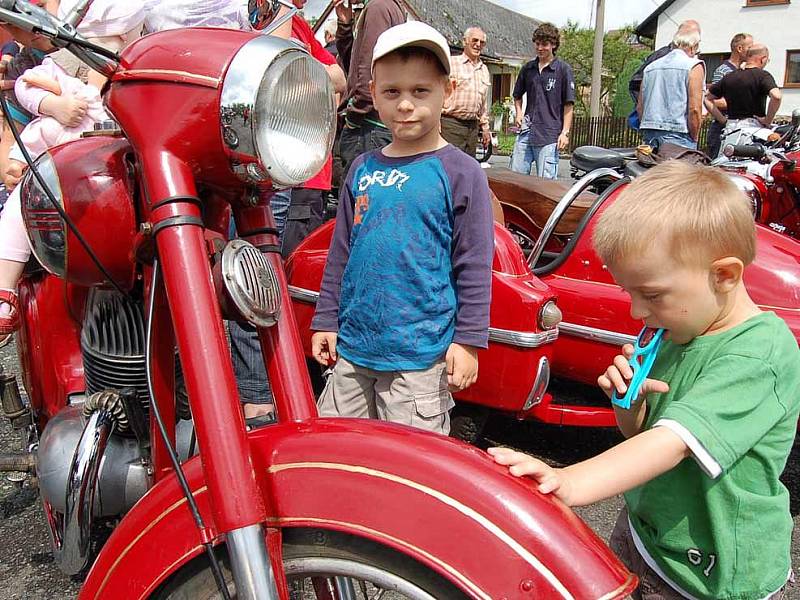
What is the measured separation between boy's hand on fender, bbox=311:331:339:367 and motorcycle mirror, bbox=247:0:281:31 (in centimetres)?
82

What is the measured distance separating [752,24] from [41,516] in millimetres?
29922

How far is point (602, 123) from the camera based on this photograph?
20.6 metres

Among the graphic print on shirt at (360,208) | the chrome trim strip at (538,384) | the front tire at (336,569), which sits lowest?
the chrome trim strip at (538,384)

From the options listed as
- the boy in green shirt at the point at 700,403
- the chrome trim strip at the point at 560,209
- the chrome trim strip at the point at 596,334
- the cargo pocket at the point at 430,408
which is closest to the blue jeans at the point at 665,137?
the chrome trim strip at the point at 560,209

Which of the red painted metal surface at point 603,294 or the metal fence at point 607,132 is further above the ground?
the red painted metal surface at point 603,294

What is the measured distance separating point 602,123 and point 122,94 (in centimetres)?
2066

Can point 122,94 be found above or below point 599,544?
above

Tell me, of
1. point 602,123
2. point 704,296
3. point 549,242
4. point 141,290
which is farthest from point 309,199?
point 602,123

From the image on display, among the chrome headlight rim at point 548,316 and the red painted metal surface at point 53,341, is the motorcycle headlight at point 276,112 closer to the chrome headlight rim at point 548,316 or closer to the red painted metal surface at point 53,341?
the red painted metal surface at point 53,341

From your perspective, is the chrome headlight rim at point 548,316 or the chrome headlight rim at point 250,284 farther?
the chrome headlight rim at point 548,316

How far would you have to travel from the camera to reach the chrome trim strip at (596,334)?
274 cm

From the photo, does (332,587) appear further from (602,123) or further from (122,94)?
(602,123)

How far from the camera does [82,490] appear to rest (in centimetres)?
156

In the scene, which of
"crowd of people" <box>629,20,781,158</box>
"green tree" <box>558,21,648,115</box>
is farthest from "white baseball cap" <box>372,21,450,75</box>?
"green tree" <box>558,21,648,115</box>
